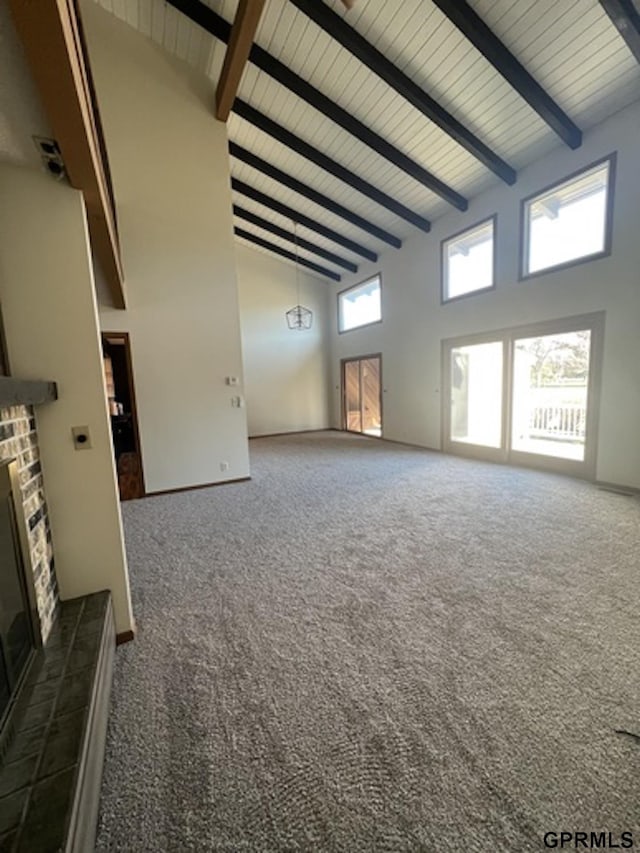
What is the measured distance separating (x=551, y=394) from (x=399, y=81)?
4.16 metres

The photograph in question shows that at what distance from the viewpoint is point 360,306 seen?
8859mm

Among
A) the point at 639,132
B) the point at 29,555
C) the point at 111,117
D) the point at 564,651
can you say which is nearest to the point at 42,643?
the point at 29,555

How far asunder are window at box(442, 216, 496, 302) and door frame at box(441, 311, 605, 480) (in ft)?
2.60

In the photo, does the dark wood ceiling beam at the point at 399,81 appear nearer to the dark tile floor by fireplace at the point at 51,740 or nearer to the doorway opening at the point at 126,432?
the doorway opening at the point at 126,432

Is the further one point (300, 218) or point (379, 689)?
point (300, 218)

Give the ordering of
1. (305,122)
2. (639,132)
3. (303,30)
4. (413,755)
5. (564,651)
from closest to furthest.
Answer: (413,755), (564,651), (639,132), (303,30), (305,122)

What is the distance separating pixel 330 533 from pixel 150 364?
3.16m

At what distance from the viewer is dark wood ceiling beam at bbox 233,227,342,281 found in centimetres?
841

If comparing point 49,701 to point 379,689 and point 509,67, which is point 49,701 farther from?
point 509,67

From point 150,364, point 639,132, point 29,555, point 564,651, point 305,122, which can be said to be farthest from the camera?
point 305,122

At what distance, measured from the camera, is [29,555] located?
1495 millimetres

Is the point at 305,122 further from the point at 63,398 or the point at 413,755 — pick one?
the point at 413,755

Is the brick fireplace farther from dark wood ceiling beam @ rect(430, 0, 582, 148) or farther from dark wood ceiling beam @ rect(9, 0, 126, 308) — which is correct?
dark wood ceiling beam @ rect(430, 0, 582, 148)

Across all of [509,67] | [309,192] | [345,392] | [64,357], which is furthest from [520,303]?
[64,357]
